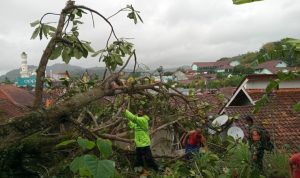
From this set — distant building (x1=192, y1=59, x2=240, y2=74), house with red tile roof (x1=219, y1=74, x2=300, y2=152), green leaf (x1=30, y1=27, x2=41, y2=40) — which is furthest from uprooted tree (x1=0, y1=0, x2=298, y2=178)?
distant building (x1=192, y1=59, x2=240, y2=74)

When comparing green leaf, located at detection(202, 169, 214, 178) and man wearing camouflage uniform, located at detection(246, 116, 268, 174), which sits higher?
man wearing camouflage uniform, located at detection(246, 116, 268, 174)

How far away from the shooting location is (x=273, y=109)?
1201 centimetres

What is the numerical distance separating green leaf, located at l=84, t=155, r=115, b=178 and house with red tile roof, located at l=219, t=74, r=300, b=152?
325 inches

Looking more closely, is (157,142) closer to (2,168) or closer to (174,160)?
(174,160)

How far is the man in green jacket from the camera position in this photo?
244 inches

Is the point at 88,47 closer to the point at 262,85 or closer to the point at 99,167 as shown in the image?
the point at 99,167

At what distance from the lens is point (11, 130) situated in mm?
4273

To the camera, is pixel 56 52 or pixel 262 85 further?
pixel 262 85

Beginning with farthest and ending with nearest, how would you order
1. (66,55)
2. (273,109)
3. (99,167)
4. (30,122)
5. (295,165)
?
(273,109) → (66,55) → (295,165) → (30,122) → (99,167)

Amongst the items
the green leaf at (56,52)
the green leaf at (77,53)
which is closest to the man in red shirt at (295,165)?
the green leaf at (77,53)

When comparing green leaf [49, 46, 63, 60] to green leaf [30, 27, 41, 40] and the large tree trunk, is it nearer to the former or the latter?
green leaf [30, 27, 41, 40]

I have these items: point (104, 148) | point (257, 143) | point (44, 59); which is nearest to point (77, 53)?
point (44, 59)

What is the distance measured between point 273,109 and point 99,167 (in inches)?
415

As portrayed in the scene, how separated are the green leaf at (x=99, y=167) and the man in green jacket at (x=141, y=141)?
3.91 m
